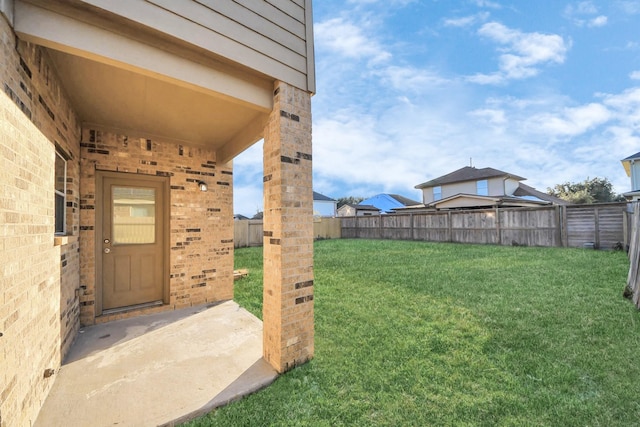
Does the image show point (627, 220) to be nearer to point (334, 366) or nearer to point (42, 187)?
point (334, 366)

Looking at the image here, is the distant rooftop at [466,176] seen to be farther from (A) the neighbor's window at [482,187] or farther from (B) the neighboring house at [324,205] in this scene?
(B) the neighboring house at [324,205]

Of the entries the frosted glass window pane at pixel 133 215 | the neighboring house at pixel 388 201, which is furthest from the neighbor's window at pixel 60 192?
the neighboring house at pixel 388 201

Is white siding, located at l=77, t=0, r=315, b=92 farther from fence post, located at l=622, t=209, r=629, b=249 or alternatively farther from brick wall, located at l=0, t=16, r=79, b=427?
fence post, located at l=622, t=209, r=629, b=249

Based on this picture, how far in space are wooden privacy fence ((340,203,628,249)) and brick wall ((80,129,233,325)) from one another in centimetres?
1118

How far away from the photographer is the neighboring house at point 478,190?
16.0 meters

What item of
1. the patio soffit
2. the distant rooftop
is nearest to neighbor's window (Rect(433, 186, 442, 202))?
the distant rooftop

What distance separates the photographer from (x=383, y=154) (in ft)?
123

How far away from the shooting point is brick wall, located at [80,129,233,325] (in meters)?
3.55

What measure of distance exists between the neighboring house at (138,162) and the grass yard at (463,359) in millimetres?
535

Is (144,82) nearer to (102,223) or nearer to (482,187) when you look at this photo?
(102,223)

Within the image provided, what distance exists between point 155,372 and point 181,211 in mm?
2415

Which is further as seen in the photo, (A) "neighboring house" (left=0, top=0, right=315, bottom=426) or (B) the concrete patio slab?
(B) the concrete patio slab

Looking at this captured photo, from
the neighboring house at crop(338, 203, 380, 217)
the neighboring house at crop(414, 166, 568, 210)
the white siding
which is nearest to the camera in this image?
the white siding

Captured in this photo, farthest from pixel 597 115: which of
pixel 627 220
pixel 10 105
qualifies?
pixel 10 105
